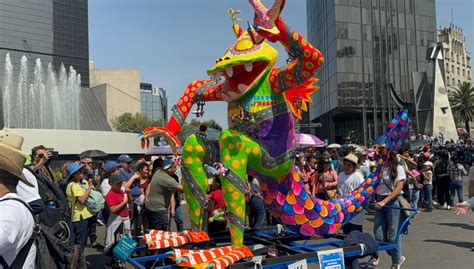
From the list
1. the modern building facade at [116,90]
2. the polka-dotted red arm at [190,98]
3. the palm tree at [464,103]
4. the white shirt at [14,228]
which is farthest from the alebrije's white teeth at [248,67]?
the modern building facade at [116,90]

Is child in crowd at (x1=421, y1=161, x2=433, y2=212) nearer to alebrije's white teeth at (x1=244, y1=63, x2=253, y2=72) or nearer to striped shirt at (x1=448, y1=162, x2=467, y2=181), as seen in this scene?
striped shirt at (x1=448, y1=162, x2=467, y2=181)

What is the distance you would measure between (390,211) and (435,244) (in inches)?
94.6

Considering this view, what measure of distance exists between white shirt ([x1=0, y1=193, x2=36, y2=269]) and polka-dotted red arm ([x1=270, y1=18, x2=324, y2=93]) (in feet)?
6.85

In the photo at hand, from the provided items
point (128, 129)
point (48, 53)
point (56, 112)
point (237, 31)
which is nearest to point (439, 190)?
point (237, 31)

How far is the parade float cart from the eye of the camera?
2.98 metres

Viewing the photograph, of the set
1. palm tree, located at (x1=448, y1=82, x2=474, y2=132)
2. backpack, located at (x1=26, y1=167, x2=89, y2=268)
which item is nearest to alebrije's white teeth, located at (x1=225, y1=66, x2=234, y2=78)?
backpack, located at (x1=26, y1=167, x2=89, y2=268)

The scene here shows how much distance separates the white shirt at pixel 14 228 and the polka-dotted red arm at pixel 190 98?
75.4 inches

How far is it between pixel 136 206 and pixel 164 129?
11.6 ft

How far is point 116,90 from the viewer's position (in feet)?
224

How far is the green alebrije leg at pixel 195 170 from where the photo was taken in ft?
11.9

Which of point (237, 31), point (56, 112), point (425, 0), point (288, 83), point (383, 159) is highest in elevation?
point (425, 0)

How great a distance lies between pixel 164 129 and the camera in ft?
12.8

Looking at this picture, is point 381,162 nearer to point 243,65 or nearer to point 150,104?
point 243,65

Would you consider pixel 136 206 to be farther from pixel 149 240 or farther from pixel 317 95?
pixel 317 95
